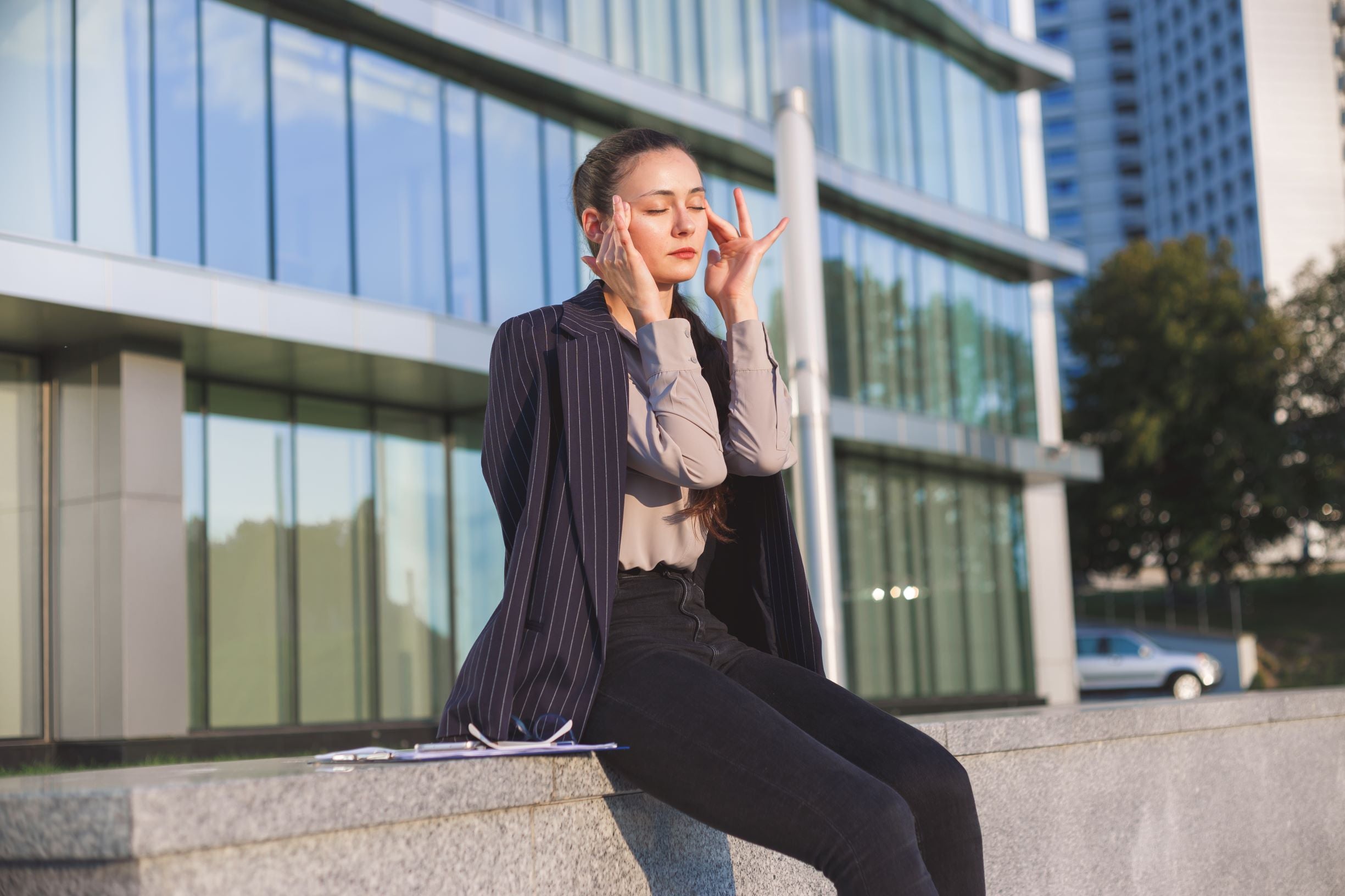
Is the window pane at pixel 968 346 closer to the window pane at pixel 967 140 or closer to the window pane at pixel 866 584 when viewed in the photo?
the window pane at pixel 967 140

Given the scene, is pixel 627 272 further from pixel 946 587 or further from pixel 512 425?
pixel 946 587

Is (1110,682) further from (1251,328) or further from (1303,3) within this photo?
(1303,3)

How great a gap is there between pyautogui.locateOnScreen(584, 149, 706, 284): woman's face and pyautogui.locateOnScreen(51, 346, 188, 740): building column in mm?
11854

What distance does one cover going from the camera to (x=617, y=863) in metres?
2.94

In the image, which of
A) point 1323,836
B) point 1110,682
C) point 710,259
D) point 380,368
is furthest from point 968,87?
point 710,259

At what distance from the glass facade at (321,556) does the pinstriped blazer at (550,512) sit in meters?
12.7

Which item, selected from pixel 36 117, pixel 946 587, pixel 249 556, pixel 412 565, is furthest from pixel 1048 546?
pixel 36 117

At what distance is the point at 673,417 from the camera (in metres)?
2.81

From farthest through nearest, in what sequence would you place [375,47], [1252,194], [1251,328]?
[1252,194]
[1251,328]
[375,47]

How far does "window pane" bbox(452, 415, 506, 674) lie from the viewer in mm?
17906

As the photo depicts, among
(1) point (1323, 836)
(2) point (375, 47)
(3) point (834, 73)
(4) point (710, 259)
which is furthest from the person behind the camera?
(3) point (834, 73)

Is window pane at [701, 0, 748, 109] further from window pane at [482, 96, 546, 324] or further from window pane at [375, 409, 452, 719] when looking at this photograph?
window pane at [375, 409, 452, 719]

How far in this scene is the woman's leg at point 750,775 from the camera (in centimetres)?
237

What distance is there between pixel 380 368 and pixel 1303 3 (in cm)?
7708
